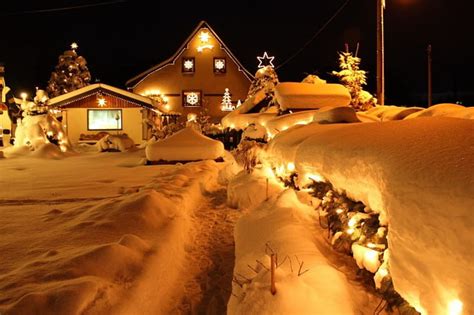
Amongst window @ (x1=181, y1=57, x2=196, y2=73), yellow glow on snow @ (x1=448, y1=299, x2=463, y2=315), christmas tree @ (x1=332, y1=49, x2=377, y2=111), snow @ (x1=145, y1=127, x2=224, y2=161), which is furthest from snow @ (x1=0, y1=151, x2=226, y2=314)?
window @ (x1=181, y1=57, x2=196, y2=73)

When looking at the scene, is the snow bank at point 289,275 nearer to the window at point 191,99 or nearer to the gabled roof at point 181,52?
the window at point 191,99

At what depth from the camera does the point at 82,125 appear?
28.6 metres

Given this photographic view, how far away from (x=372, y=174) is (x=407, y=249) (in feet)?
2.92

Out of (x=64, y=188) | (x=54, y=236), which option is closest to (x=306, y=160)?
(x=54, y=236)

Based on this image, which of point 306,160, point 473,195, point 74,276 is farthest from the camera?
point 306,160

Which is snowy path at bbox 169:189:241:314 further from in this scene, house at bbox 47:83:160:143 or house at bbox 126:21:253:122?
house at bbox 126:21:253:122

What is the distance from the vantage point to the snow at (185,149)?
51.7 feet

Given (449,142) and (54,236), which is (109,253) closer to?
(54,236)

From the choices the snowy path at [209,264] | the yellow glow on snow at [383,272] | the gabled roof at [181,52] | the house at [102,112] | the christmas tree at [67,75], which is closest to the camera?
the yellow glow on snow at [383,272]

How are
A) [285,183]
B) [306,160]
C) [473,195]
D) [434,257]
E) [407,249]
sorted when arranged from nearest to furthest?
[473,195] < [434,257] < [407,249] < [306,160] < [285,183]

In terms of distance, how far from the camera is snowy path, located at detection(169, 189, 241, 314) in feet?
14.8

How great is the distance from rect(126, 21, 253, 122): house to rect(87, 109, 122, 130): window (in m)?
4.70

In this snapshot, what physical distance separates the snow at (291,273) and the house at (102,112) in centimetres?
2291

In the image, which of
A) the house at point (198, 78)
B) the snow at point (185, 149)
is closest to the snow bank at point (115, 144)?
the snow at point (185, 149)
